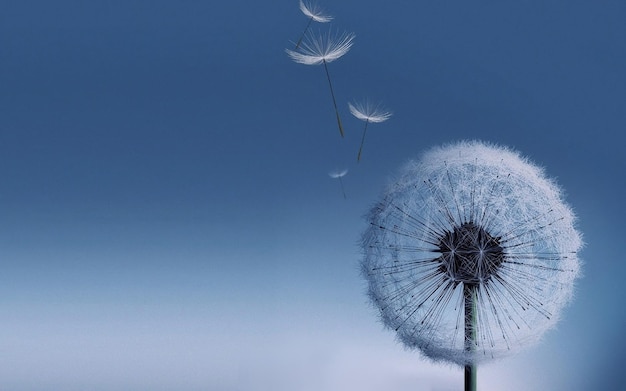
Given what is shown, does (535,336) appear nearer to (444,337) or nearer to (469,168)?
(444,337)

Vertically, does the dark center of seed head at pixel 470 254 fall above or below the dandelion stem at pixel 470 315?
above

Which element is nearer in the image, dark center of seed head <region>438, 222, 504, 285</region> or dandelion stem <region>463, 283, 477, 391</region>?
dark center of seed head <region>438, 222, 504, 285</region>

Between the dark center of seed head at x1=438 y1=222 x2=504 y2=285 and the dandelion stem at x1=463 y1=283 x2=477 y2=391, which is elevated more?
the dark center of seed head at x1=438 y1=222 x2=504 y2=285

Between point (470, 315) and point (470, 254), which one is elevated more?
Result: point (470, 254)

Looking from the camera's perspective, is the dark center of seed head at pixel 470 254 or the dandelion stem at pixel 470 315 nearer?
the dark center of seed head at pixel 470 254

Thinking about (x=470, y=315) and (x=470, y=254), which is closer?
(x=470, y=254)

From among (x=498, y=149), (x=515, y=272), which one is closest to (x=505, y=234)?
(x=515, y=272)
